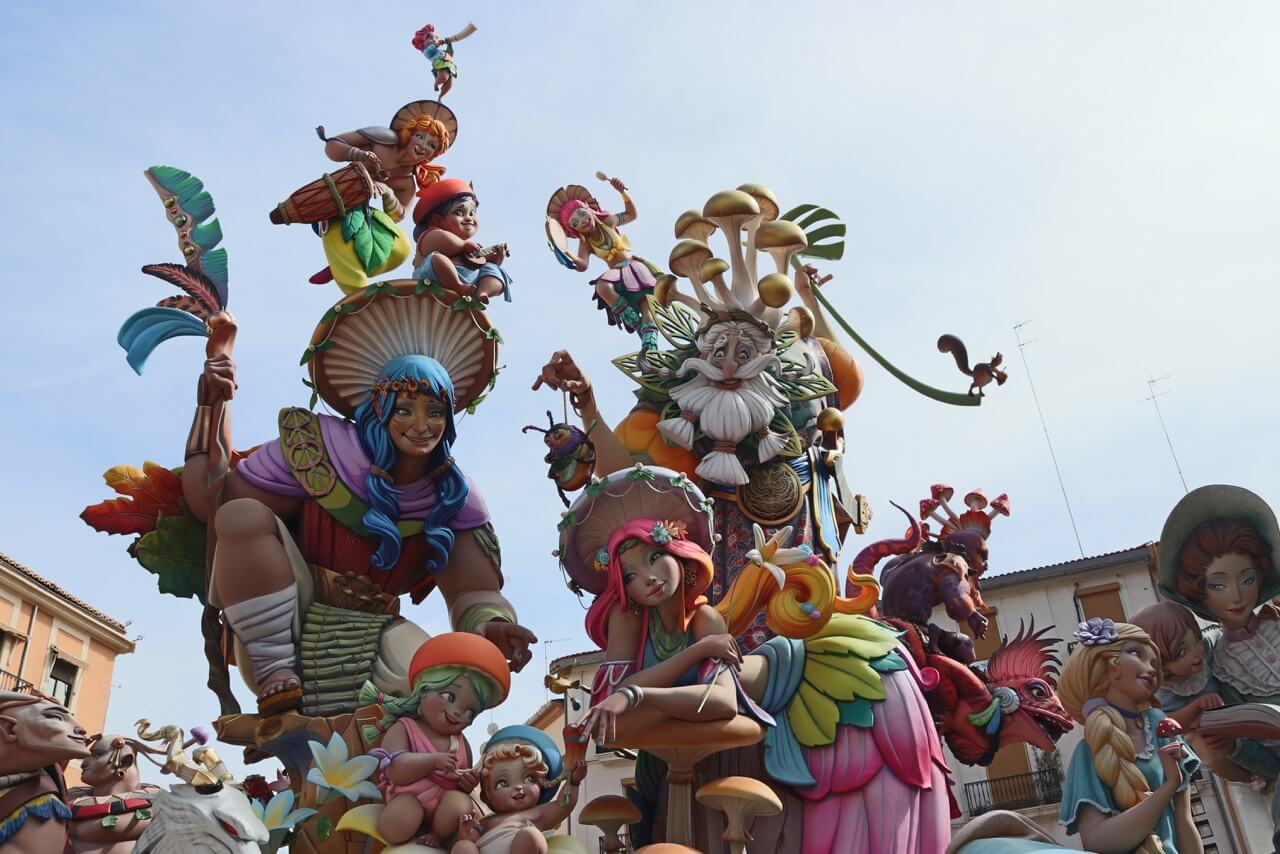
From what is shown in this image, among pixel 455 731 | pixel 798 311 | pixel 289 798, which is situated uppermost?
pixel 798 311

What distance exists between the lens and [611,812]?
4902 millimetres

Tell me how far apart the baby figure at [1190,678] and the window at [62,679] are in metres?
12.8

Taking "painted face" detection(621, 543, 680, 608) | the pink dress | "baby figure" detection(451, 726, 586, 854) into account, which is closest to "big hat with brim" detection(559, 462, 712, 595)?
"painted face" detection(621, 543, 680, 608)

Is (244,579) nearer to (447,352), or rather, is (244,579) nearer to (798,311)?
(447,352)

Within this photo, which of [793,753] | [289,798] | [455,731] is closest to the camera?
[289,798]

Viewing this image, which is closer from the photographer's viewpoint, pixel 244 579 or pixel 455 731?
pixel 455 731

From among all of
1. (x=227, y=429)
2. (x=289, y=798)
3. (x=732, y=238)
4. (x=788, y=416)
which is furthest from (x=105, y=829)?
(x=732, y=238)

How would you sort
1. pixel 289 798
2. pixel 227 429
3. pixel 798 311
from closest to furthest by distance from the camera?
1. pixel 289 798
2. pixel 227 429
3. pixel 798 311

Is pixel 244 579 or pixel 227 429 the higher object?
pixel 227 429

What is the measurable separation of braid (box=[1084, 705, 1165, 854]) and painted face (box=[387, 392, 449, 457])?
2805 mm

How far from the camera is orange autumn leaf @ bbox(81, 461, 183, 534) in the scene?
216 inches

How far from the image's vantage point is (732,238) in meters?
6.60

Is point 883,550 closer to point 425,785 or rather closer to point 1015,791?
point 425,785

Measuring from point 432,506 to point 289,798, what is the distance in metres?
1.76
